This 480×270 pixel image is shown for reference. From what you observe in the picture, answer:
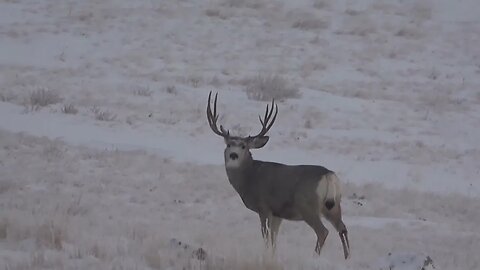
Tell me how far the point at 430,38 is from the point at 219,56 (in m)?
6.98

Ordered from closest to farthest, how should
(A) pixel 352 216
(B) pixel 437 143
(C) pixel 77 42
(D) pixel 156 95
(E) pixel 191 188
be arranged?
(A) pixel 352 216 < (E) pixel 191 188 < (B) pixel 437 143 < (D) pixel 156 95 < (C) pixel 77 42

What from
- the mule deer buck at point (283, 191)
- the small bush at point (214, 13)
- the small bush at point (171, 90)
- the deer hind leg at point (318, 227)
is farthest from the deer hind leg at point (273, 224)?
the small bush at point (214, 13)

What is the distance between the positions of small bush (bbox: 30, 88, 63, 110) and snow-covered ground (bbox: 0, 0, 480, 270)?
0.13 feet

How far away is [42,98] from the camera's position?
17.2 meters

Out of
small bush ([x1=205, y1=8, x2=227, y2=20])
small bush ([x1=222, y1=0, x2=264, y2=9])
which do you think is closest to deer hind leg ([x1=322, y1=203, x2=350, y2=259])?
small bush ([x1=205, y1=8, x2=227, y2=20])

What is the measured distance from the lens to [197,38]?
24.5m

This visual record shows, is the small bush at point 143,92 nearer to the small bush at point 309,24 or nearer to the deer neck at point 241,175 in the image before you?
the small bush at point 309,24

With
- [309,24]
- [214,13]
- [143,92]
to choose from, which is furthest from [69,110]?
[309,24]

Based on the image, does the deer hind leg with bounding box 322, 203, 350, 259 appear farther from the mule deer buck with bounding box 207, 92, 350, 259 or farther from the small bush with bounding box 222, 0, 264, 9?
the small bush with bounding box 222, 0, 264, 9

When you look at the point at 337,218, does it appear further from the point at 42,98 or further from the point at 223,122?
the point at 42,98

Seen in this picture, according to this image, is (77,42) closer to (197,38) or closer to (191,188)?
(197,38)

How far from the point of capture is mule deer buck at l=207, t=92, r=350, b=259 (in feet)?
28.6

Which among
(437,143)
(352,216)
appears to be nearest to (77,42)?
(437,143)

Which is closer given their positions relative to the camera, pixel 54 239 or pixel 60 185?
pixel 54 239
